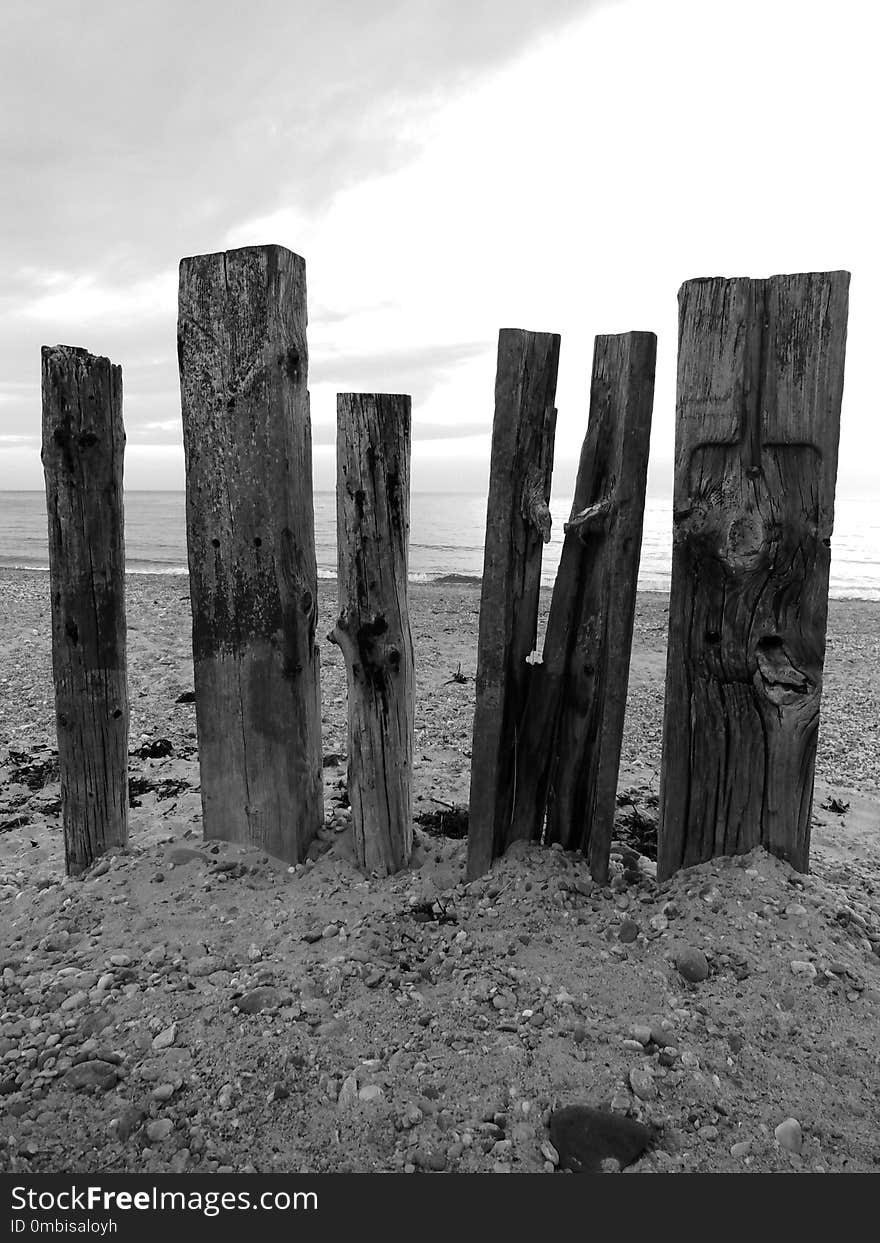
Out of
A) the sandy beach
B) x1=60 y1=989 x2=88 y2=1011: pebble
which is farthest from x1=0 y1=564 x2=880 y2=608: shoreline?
x1=60 y1=989 x2=88 y2=1011: pebble

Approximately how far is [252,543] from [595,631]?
1.40 meters

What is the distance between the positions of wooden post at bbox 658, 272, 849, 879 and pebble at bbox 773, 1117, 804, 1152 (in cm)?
104

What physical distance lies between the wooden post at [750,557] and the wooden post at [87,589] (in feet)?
7.40

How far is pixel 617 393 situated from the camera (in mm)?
2805

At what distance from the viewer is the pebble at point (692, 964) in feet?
8.34

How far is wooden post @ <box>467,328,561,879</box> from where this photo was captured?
2822 mm

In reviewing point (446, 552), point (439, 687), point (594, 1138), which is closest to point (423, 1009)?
point (594, 1138)

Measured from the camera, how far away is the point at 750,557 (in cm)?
271

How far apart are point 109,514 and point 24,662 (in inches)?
209

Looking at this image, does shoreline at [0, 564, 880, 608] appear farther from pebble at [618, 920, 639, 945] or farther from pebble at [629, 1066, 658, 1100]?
pebble at [629, 1066, 658, 1100]

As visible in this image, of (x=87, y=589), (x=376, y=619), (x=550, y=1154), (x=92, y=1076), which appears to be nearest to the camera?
(x=550, y=1154)

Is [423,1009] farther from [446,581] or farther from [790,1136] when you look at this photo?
[446,581]
